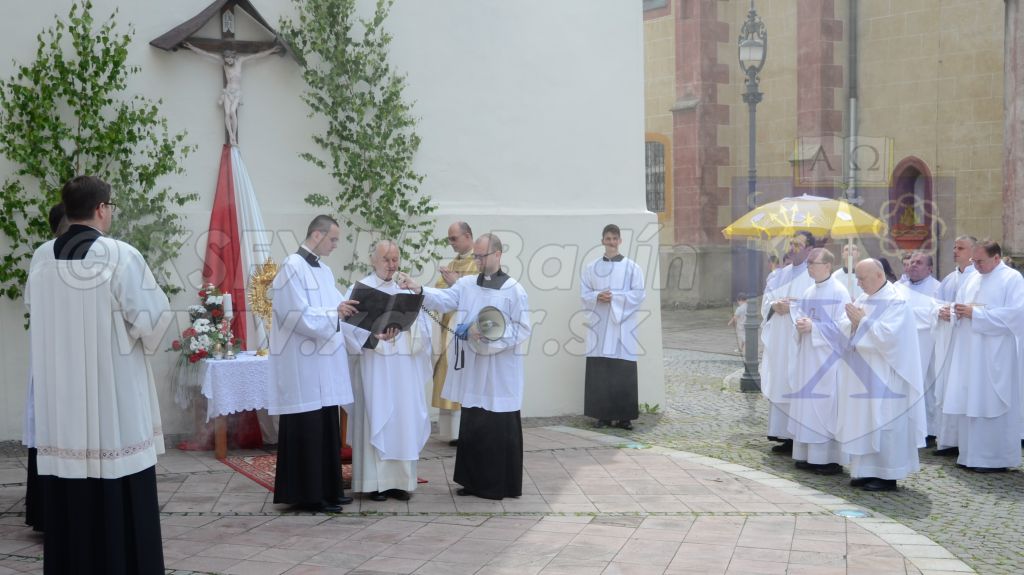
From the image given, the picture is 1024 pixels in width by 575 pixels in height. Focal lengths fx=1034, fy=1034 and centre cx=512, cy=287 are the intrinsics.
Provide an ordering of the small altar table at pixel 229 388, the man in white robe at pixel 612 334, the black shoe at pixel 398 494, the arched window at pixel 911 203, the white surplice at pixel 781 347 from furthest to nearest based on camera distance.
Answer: the arched window at pixel 911 203 < the man in white robe at pixel 612 334 < the white surplice at pixel 781 347 < the small altar table at pixel 229 388 < the black shoe at pixel 398 494

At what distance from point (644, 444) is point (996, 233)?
1271 cm

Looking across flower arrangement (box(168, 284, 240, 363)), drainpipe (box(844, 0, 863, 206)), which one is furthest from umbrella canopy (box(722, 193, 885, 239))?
drainpipe (box(844, 0, 863, 206))

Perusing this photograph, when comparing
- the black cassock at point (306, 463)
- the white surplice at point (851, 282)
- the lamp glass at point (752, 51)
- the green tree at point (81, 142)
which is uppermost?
the lamp glass at point (752, 51)

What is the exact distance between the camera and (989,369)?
8750 mm

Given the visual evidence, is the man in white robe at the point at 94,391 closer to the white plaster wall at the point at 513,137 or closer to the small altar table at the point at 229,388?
the small altar table at the point at 229,388

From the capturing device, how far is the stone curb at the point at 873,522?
5.81 meters

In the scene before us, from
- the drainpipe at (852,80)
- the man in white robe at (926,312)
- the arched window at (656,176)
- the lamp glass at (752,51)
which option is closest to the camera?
the man in white robe at (926,312)

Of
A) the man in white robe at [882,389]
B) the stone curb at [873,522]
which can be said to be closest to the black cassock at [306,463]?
the stone curb at [873,522]

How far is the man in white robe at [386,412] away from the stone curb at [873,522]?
2593mm

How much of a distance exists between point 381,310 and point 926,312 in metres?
5.30

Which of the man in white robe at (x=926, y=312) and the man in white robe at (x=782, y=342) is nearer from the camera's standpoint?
the man in white robe at (x=782, y=342)

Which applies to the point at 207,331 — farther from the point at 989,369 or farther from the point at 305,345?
the point at 989,369

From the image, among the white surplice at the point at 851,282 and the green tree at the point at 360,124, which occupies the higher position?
the green tree at the point at 360,124

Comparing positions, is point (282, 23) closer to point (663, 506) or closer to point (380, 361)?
point (380, 361)
